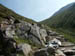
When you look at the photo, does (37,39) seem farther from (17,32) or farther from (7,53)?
(7,53)

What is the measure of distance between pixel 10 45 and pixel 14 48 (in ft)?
3.28

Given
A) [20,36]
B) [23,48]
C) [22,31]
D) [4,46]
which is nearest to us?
[23,48]

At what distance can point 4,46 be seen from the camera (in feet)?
82.2

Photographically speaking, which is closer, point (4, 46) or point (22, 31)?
point (4, 46)

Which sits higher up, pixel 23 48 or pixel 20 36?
pixel 20 36

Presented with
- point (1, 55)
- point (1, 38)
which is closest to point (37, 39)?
point (1, 38)

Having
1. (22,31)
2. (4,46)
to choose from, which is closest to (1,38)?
(4,46)

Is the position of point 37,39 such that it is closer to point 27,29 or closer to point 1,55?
point 27,29

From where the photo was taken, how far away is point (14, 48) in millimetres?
23375

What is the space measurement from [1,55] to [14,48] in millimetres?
2413

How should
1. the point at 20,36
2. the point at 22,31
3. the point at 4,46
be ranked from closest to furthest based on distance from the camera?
the point at 4,46, the point at 20,36, the point at 22,31

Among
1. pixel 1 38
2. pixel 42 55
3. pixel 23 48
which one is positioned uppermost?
pixel 1 38

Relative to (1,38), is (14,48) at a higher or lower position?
lower

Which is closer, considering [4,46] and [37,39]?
[4,46]
